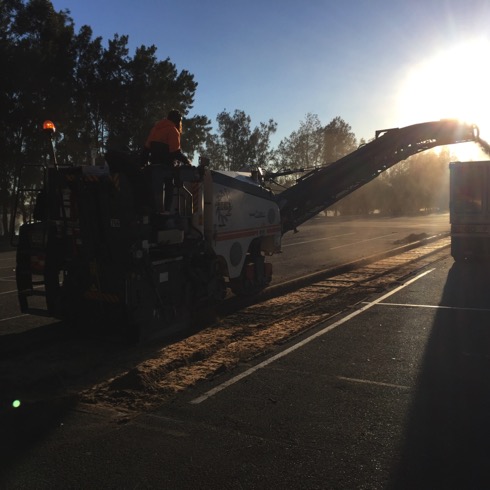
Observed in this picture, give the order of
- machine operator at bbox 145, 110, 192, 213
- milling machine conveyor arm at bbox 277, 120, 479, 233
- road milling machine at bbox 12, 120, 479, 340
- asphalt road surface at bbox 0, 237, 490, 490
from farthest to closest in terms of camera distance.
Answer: milling machine conveyor arm at bbox 277, 120, 479, 233, machine operator at bbox 145, 110, 192, 213, road milling machine at bbox 12, 120, 479, 340, asphalt road surface at bbox 0, 237, 490, 490

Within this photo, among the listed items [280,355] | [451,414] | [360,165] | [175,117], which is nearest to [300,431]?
[451,414]

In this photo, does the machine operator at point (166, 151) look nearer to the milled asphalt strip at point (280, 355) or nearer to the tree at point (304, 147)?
the milled asphalt strip at point (280, 355)

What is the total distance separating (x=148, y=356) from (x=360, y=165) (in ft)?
30.0

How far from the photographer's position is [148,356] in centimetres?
633

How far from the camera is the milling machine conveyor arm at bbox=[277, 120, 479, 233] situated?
1288 cm

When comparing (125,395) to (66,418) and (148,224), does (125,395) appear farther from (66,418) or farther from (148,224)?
(148,224)

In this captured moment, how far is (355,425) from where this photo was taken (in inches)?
172

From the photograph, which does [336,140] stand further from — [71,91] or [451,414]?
[451,414]

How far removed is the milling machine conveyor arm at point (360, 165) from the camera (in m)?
12.9

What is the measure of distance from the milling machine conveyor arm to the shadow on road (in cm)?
544

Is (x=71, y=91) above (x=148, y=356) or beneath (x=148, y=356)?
above

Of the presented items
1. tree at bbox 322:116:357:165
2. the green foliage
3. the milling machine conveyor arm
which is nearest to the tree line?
the green foliage

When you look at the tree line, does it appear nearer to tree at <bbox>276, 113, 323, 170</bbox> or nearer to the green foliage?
the green foliage

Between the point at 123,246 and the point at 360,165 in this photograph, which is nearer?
the point at 123,246
